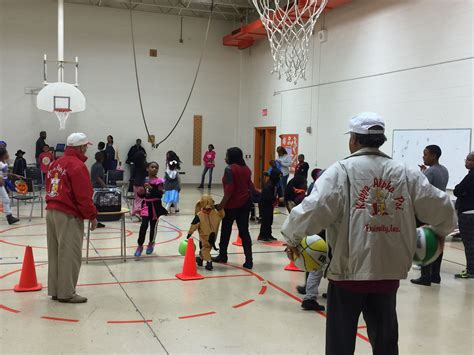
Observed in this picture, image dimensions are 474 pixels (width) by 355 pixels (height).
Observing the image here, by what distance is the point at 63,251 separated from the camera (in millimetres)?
4879

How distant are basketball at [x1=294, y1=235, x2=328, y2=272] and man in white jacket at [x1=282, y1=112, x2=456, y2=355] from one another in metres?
0.32

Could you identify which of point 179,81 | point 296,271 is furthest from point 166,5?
point 296,271

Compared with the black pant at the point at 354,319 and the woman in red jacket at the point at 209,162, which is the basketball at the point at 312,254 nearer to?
the black pant at the point at 354,319

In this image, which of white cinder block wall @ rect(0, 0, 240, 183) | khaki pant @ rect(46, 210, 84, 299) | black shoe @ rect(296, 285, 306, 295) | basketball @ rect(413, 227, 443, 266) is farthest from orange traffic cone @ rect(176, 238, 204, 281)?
white cinder block wall @ rect(0, 0, 240, 183)

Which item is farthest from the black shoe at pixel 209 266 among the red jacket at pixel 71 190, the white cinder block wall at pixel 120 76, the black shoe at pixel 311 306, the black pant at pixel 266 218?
the white cinder block wall at pixel 120 76

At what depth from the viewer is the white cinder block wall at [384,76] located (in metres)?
9.86

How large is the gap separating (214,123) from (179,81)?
2157 mm

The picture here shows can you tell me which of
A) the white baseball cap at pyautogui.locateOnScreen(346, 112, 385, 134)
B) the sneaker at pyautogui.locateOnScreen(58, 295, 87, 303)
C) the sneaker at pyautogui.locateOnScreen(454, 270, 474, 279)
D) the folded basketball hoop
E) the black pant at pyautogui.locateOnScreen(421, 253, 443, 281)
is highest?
the folded basketball hoop

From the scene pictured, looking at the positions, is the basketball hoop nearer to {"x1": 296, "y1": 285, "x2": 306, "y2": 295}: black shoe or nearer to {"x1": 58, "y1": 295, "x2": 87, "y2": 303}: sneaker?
{"x1": 58, "y1": 295, "x2": 87, "y2": 303}: sneaker

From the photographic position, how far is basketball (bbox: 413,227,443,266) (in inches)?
107

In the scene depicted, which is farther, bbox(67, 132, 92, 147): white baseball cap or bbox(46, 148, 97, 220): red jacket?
bbox(67, 132, 92, 147): white baseball cap

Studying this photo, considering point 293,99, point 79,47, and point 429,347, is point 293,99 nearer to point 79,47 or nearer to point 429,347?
point 79,47

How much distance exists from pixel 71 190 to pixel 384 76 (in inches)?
358

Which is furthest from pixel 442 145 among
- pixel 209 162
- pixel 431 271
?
pixel 209 162
